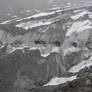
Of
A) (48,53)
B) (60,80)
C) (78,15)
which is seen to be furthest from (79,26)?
(60,80)

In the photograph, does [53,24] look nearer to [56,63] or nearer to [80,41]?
[80,41]

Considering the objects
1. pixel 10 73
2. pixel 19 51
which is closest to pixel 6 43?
pixel 19 51

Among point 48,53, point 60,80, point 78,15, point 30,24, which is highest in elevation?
point 78,15

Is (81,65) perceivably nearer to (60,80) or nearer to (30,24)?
(60,80)

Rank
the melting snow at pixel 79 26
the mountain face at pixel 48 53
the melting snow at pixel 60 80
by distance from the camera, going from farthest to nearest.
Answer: the melting snow at pixel 79 26 < the mountain face at pixel 48 53 < the melting snow at pixel 60 80

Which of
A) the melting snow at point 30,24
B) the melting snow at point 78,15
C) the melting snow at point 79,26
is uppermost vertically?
the melting snow at point 78,15

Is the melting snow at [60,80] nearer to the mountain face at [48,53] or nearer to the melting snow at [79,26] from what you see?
the mountain face at [48,53]

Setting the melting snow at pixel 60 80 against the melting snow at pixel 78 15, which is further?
the melting snow at pixel 78 15

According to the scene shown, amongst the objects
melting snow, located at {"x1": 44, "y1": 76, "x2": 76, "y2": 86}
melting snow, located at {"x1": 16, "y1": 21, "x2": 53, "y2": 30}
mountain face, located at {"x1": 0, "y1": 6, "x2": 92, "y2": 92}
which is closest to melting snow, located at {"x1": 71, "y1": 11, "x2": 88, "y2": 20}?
mountain face, located at {"x1": 0, "y1": 6, "x2": 92, "y2": 92}

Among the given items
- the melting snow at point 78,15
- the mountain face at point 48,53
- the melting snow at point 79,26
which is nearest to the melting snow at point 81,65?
the mountain face at point 48,53
